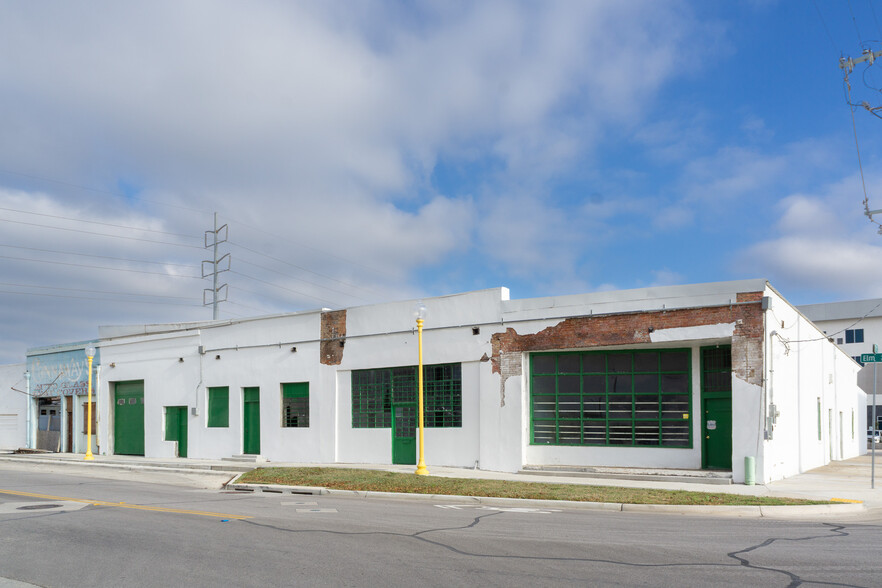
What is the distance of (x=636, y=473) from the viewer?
19.2 meters

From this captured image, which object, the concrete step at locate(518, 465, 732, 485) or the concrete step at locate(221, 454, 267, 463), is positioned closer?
the concrete step at locate(518, 465, 732, 485)

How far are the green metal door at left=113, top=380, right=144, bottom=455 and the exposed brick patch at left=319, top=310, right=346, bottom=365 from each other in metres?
10.7

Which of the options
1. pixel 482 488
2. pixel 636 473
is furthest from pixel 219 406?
pixel 636 473

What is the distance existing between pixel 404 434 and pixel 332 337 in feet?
14.3

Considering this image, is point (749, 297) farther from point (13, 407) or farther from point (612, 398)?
point (13, 407)

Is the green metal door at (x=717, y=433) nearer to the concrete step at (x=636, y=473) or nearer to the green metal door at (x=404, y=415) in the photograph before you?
the concrete step at (x=636, y=473)

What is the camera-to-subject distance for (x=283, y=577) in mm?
8070

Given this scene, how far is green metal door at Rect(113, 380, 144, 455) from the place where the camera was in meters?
31.8

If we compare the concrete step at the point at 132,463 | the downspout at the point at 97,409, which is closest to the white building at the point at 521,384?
the concrete step at the point at 132,463

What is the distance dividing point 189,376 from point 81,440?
25.7ft

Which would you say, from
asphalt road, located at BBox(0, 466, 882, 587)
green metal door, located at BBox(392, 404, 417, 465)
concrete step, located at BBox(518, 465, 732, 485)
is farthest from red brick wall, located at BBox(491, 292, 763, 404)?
asphalt road, located at BBox(0, 466, 882, 587)

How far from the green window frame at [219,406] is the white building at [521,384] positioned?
58 millimetres

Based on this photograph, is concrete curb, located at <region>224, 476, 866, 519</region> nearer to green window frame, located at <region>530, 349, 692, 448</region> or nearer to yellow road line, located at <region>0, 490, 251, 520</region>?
yellow road line, located at <region>0, 490, 251, 520</region>

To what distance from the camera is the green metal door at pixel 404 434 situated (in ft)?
78.4
